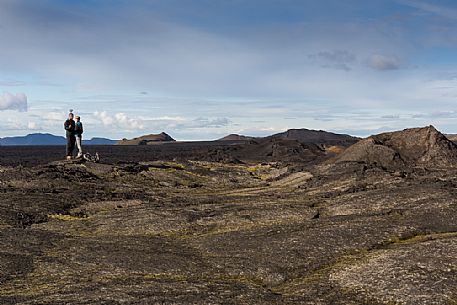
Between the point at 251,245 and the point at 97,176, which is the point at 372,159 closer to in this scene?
the point at 97,176

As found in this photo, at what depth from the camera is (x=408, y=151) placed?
70812 millimetres

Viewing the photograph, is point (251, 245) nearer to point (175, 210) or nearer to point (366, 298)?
point (366, 298)

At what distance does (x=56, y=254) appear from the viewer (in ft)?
93.5

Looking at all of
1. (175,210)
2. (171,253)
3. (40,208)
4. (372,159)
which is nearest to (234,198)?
(175,210)

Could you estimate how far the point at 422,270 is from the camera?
74.1ft

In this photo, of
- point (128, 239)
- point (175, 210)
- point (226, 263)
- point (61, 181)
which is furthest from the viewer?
point (61, 181)

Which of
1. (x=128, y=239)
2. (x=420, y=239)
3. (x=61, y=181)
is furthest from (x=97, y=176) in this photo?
(x=420, y=239)

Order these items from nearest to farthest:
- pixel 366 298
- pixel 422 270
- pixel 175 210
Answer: pixel 366 298, pixel 422 270, pixel 175 210

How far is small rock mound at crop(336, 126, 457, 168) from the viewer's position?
6738cm

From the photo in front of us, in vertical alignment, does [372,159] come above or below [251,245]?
above

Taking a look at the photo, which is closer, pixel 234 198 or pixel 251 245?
pixel 251 245

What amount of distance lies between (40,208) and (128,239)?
1419cm

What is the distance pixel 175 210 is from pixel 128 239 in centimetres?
945

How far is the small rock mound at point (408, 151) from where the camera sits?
67375 mm
